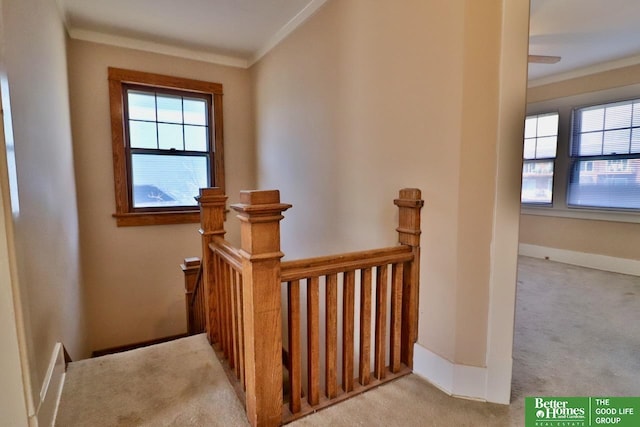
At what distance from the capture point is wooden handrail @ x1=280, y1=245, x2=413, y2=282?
1342 mm

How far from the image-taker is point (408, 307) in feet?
5.65

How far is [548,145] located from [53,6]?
18.0 ft

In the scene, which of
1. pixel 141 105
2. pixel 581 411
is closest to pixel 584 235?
pixel 581 411

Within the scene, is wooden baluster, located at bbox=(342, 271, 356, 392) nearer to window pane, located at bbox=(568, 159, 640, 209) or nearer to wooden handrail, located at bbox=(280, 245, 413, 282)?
wooden handrail, located at bbox=(280, 245, 413, 282)

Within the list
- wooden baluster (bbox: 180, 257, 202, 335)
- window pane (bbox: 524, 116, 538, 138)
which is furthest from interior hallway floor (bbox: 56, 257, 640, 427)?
window pane (bbox: 524, 116, 538, 138)

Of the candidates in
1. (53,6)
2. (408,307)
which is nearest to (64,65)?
(53,6)

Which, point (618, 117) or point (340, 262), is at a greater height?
point (618, 117)

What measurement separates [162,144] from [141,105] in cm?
44

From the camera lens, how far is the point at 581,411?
1.42 metres

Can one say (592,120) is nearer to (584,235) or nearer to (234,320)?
(584,235)

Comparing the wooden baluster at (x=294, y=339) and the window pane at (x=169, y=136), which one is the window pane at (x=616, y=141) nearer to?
the wooden baluster at (x=294, y=339)

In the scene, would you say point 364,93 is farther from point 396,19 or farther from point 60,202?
point 60,202

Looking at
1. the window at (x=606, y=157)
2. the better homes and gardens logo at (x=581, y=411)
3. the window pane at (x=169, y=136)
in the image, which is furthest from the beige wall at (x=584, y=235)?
the window pane at (x=169, y=136)

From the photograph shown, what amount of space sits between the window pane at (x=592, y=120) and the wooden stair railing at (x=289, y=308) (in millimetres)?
3731
